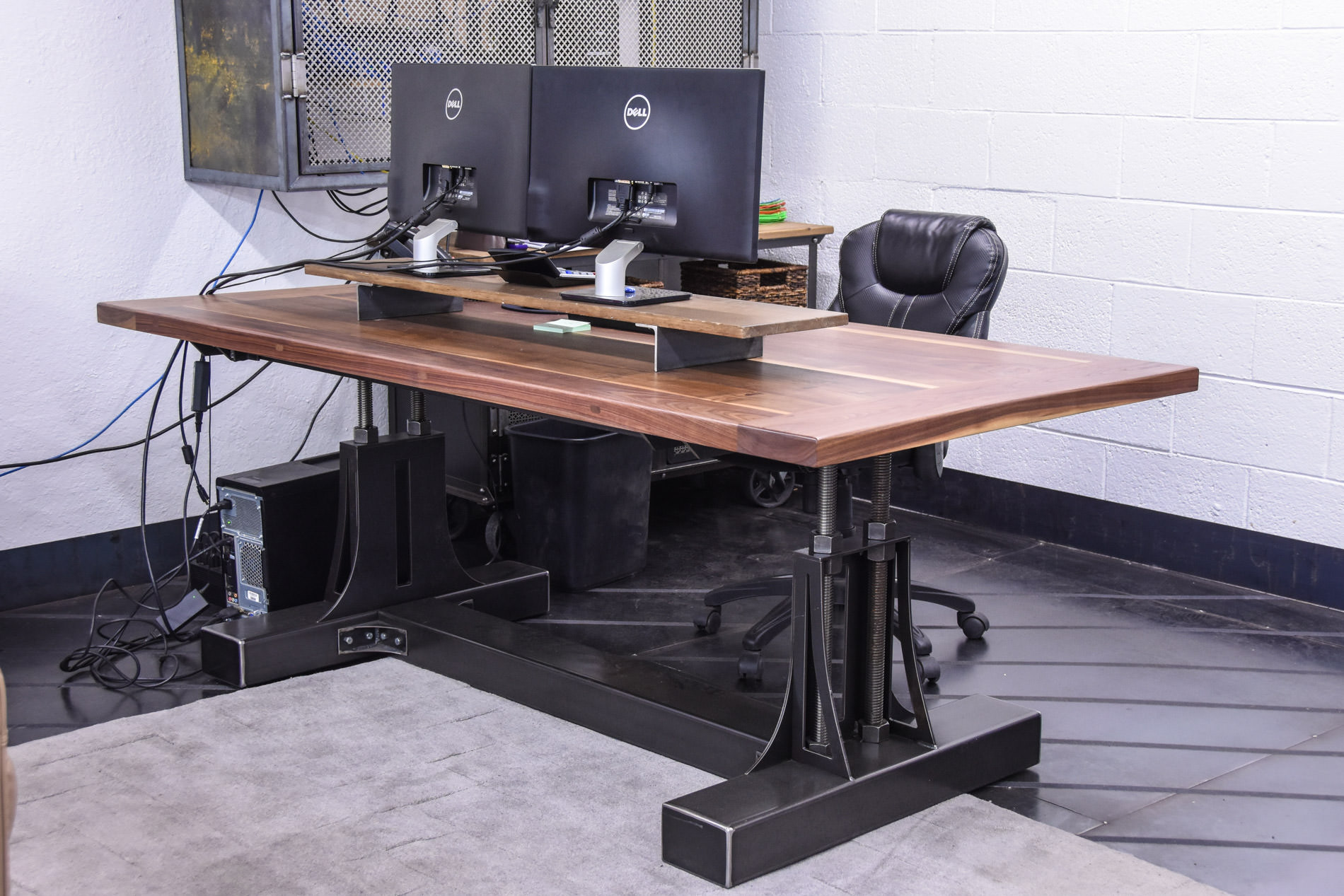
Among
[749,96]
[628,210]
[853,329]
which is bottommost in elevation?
[853,329]

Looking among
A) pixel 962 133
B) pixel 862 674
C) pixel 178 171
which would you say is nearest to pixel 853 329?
pixel 862 674

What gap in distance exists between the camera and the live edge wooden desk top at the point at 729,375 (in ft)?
6.71

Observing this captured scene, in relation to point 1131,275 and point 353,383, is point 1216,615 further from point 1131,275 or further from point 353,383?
point 353,383

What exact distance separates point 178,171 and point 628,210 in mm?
1694

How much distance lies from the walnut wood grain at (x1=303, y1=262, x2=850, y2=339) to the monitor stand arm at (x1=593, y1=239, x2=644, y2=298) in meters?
0.05

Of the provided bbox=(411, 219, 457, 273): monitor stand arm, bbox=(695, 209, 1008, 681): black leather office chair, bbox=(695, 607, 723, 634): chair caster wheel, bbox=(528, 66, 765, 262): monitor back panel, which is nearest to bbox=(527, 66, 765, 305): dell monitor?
bbox=(528, 66, 765, 262): monitor back panel

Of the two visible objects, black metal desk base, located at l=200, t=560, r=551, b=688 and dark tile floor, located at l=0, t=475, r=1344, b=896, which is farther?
black metal desk base, located at l=200, t=560, r=551, b=688

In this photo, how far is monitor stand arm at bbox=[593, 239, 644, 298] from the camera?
2619mm

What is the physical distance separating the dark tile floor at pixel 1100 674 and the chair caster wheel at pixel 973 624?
0.02 m

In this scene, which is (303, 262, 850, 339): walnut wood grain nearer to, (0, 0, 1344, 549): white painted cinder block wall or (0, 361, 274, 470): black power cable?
(0, 361, 274, 470): black power cable

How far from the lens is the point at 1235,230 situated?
3707mm

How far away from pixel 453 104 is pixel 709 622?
1.32 m

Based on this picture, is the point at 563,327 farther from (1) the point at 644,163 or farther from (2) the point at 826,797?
(2) the point at 826,797

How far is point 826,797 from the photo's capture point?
2.31 metres
